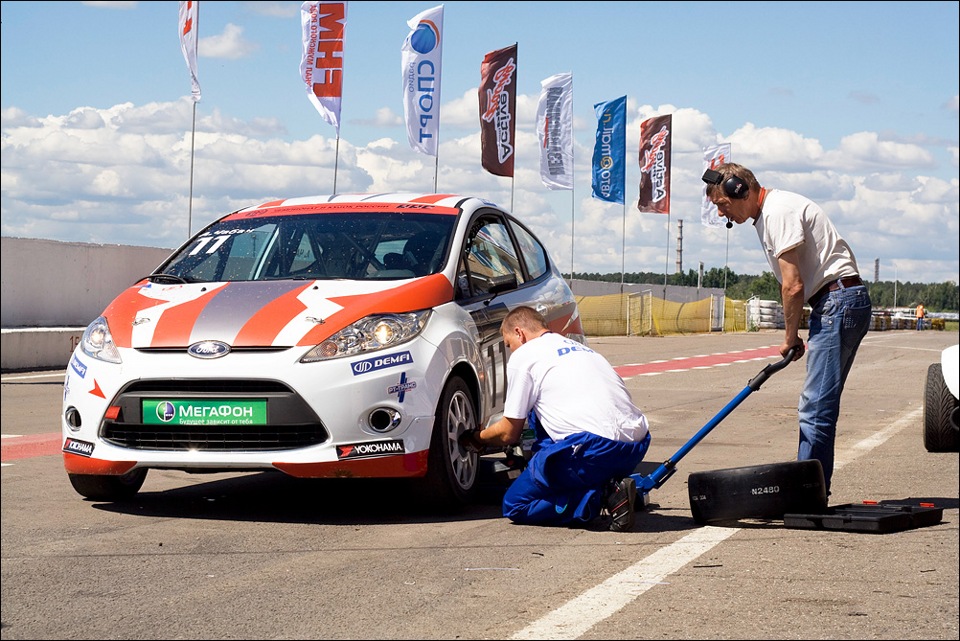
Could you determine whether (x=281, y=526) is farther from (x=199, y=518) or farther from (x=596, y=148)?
(x=596, y=148)

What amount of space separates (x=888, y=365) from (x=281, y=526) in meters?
19.0

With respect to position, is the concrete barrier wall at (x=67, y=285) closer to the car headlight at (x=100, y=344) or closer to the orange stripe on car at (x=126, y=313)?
the orange stripe on car at (x=126, y=313)

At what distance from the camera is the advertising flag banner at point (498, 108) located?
3206 centimetres

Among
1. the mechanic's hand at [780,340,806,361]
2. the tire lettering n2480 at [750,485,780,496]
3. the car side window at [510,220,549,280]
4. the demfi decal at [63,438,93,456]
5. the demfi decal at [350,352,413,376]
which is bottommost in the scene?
the tire lettering n2480 at [750,485,780,496]

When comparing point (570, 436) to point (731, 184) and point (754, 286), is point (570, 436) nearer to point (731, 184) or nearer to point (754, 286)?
point (731, 184)

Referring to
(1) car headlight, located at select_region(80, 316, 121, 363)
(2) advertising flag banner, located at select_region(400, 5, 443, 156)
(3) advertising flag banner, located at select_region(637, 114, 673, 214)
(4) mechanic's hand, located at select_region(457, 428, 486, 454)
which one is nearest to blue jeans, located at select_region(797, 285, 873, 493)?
(4) mechanic's hand, located at select_region(457, 428, 486, 454)

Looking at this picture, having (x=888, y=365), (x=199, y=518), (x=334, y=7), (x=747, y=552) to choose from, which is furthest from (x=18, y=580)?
(x=334, y=7)

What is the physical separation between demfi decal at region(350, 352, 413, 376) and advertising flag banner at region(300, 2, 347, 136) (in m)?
22.4

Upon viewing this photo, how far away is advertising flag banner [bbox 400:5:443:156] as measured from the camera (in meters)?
29.2

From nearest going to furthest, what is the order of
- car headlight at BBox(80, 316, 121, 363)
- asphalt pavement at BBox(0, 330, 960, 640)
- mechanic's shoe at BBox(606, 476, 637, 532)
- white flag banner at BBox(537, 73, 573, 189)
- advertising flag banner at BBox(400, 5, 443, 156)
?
asphalt pavement at BBox(0, 330, 960, 640), mechanic's shoe at BBox(606, 476, 637, 532), car headlight at BBox(80, 316, 121, 363), advertising flag banner at BBox(400, 5, 443, 156), white flag banner at BBox(537, 73, 573, 189)

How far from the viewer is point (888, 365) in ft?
76.4

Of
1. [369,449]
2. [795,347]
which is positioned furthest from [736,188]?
[369,449]

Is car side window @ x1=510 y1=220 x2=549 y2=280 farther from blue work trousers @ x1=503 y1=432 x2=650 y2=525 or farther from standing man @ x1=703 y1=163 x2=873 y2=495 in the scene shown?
blue work trousers @ x1=503 y1=432 x2=650 y2=525

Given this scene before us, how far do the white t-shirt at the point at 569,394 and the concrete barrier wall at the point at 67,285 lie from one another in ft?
42.4
